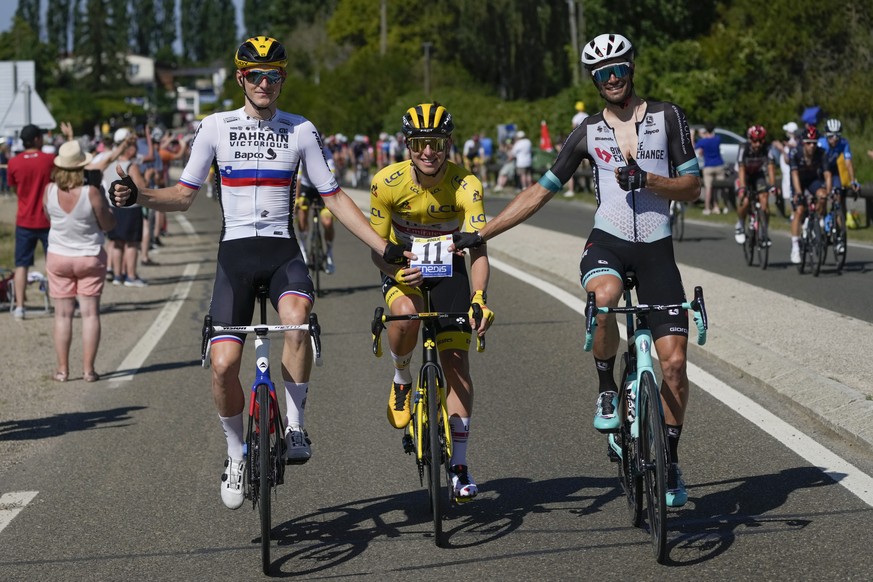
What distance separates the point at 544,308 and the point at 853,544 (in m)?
9.11

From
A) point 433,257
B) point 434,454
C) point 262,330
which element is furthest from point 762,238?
point 262,330

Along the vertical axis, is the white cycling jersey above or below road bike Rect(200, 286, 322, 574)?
above

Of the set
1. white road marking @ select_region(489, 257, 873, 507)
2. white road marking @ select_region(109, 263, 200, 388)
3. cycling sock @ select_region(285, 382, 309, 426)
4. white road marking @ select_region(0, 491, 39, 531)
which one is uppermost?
cycling sock @ select_region(285, 382, 309, 426)

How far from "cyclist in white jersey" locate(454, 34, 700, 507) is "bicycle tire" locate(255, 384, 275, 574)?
114cm

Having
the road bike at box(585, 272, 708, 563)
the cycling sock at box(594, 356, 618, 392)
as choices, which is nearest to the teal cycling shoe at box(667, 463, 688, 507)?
the road bike at box(585, 272, 708, 563)

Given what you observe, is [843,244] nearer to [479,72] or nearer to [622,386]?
[622,386]

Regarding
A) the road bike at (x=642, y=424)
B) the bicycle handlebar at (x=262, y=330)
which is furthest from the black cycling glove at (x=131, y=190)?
the road bike at (x=642, y=424)

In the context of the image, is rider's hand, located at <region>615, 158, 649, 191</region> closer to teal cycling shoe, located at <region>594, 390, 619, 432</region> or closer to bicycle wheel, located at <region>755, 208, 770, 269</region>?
teal cycling shoe, located at <region>594, 390, 619, 432</region>

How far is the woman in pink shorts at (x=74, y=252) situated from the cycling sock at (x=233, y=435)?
216 inches

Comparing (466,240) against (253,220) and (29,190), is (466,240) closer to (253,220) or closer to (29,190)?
(253,220)

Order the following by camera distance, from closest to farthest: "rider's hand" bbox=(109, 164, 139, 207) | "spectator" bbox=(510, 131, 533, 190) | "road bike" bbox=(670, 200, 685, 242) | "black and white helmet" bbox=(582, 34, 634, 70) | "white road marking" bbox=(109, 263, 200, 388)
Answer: "rider's hand" bbox=(109, 164, 139, 207)
"black and white helmet" bbox=(582, 34, 634, 70)
"white road marking" bbox=(109, 263, 200, 388)
"road bike" bbox=(670, 200, 685, 242)
"spectator" bbox=(510, 131, 533, 190)

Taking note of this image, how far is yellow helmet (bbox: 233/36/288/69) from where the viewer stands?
641cm

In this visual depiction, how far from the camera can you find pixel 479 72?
88.6 metres

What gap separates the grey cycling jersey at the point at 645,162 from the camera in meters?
6.70
